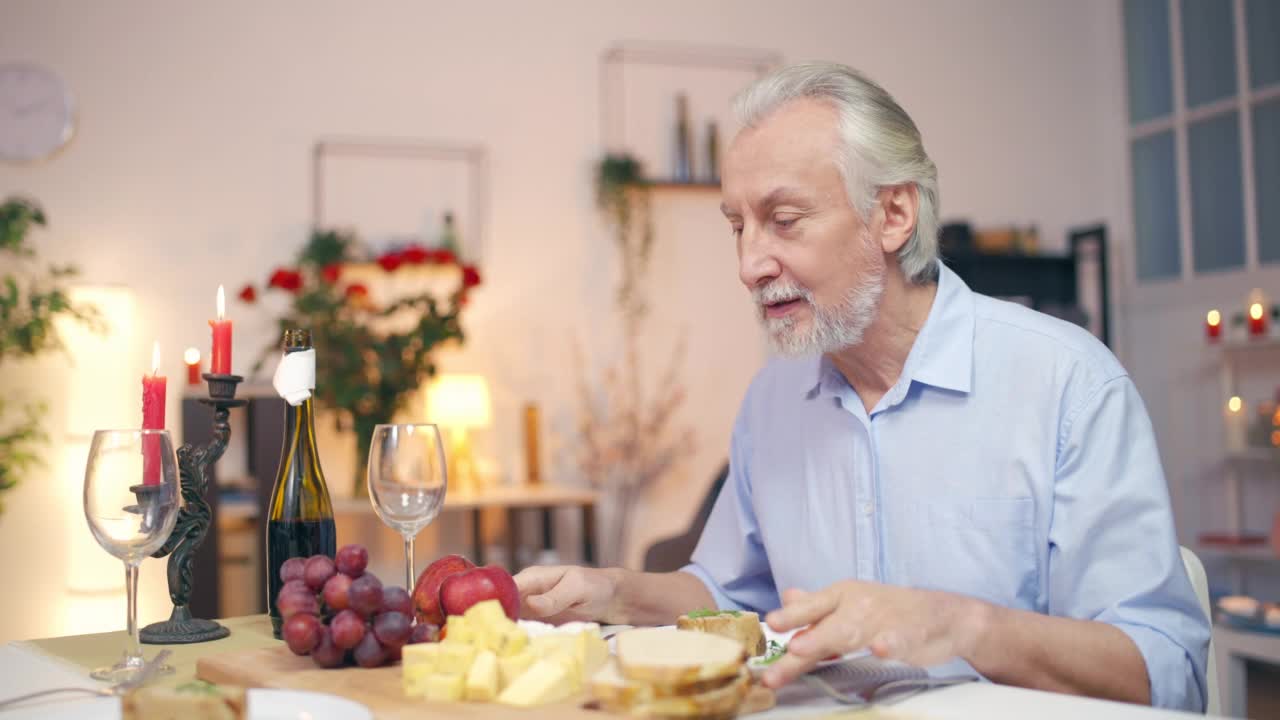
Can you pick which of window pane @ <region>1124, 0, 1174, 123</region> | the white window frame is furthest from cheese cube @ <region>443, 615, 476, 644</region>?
window pane @ <region>1124, 0, 1174, 123</region>

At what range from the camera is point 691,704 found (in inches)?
35.2

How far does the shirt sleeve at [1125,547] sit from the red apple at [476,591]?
0.65 m

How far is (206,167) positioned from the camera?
4609 mm

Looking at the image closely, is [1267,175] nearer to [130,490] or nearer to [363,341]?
[363,341]

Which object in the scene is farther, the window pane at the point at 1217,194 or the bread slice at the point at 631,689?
the window pane at the point at 1217,194

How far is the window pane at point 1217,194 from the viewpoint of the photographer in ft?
16.2

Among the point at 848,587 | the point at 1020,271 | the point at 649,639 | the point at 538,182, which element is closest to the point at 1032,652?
the point at 848,587

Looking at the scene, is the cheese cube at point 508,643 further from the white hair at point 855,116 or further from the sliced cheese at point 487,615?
the white hair at point 855,116

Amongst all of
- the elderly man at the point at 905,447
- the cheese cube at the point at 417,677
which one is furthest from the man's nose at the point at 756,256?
the cheese cube at the point at 417,677

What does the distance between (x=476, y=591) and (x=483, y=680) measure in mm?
211

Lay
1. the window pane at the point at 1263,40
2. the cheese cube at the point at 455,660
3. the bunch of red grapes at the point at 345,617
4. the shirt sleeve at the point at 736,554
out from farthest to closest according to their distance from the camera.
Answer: the window pane at the point at 1263,40
the shirt sleeve at the point at 736,554
the bunch of red grapes at the point at 345,617
the cheese cube at the point at 455,660

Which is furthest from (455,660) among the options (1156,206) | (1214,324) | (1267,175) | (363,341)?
(1156,206)

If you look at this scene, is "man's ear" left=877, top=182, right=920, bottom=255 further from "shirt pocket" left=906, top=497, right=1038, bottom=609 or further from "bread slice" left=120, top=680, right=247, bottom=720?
"bread slice" left=120, top=680, right=247, bottom=720

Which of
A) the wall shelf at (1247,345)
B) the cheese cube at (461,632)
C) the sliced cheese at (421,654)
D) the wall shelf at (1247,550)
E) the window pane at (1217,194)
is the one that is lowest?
the wall shelf at (1247,550)
